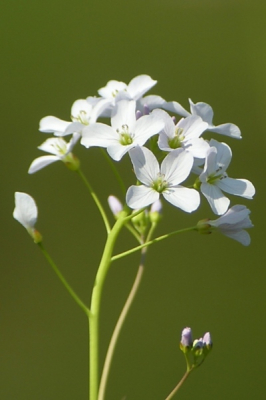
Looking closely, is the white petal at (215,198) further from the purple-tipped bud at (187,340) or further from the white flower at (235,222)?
the purple-tipped bud at (187,340)

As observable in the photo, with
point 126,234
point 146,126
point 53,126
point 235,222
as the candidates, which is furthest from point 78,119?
point 126,234

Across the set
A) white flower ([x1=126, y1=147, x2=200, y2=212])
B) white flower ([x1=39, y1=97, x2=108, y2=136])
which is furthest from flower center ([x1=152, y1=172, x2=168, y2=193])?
white flower ([x1=39, y1=97, x2=108, y2=136])

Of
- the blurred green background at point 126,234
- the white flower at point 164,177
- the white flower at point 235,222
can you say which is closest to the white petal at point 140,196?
the white flower at point 164,177

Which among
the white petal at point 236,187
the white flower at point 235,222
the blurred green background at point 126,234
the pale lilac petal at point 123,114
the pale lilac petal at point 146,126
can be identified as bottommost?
the blurred green background at point 126,234

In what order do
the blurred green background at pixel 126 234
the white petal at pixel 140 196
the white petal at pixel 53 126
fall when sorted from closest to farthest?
1. the white petal at pixel 140 196
2. the white petal at pixel 53 126
3. the blurred green background at pixel 126 234

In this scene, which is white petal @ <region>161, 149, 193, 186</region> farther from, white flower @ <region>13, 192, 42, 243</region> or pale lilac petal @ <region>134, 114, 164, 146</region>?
white flower @ <region>13, 192, 42, 243</region>

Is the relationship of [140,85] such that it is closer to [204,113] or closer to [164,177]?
[204,113]

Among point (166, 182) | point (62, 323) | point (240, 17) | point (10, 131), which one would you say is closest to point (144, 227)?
point (166, 182)
